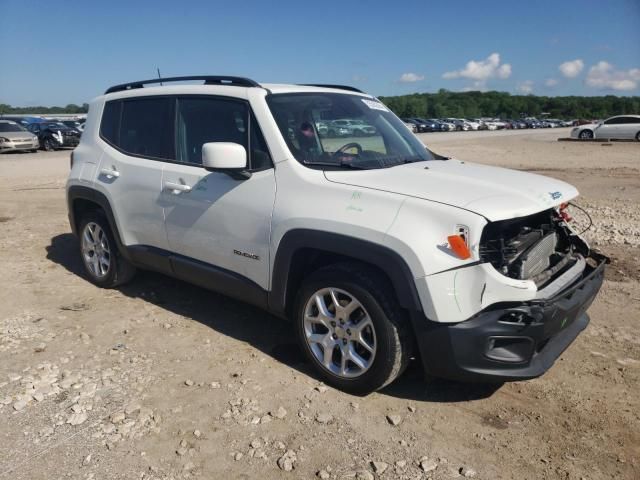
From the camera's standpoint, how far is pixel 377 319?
3.13 metres

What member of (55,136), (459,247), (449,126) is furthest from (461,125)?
(459,247)

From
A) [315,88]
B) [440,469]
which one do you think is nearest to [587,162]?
[315,88]

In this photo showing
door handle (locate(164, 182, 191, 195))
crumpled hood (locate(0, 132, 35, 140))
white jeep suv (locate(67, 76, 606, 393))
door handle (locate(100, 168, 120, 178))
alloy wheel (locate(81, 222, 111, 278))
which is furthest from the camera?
crumpled hood (locate(0, 132, 35, 140))

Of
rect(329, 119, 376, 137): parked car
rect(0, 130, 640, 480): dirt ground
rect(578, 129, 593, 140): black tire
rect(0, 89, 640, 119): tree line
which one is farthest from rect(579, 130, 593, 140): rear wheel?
rect(0, 89, 640, 119): tree line

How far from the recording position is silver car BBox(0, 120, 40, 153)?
2356 centimetres

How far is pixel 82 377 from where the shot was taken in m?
3.65

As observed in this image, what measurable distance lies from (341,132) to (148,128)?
175cm

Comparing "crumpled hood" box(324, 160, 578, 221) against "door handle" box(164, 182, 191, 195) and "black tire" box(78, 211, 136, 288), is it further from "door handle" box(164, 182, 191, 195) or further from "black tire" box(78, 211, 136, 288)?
"black tire" box(78, 211, 136, 288)

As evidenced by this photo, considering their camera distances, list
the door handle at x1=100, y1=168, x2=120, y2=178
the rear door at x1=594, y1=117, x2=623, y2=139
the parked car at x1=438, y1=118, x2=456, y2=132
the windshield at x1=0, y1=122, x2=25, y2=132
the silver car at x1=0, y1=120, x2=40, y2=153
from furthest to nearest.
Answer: the parked car at x1=438, y1=118, x2=456, y2=132 < the rear door at x1=594, y1=117, x2=623, y2=139 < the windshield at x1=0, y1=122, x2=25, y2=132 < the silver car at x1=0, y1=120, x2=40, y2=153 < the door handle at x1=100, y1=168, x2=120, y2=178

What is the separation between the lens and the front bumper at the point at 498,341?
9.46ft

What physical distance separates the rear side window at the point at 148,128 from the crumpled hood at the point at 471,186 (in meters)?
1.68

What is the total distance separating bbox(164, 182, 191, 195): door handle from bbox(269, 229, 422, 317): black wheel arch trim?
1039 mm

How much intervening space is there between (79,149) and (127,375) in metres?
2.66

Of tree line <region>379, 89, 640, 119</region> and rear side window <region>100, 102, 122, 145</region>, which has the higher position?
rear side window <region>100, 102, 122, 145</region>
